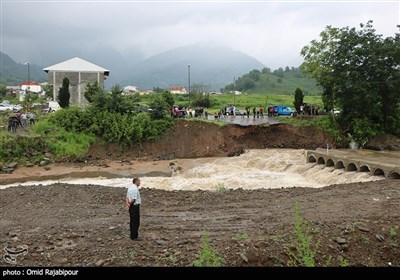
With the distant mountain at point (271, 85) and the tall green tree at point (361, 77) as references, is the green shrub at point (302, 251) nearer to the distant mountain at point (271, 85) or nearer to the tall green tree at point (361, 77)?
the tall green tree at point (361, 77)

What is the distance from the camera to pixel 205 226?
38.8 feet

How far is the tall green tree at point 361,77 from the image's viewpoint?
1262 inches

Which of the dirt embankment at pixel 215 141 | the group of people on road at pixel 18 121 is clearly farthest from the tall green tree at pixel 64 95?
the dirt embankment at pixel 215 141

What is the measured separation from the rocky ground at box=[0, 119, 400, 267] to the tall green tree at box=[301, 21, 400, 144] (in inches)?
660

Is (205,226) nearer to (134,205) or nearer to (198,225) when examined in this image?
(198,225)

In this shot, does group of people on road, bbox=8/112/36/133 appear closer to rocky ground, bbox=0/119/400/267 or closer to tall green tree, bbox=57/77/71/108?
tall green tree, bbox=57/77/71/108

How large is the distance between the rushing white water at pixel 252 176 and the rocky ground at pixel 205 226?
4.35 metres

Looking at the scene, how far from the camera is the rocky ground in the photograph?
8.84 meters

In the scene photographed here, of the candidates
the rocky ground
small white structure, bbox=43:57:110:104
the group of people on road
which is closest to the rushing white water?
the rocky ground

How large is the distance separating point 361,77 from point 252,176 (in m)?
14.6

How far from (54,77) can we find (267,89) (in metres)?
70.4

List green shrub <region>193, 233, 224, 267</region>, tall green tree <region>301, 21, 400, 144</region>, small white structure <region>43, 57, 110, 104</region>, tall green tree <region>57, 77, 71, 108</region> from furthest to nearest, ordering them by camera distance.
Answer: small white structure <region>43, 57, 110, 104</region>
tall green tree <region>57, 77, 71, 108</region>
tall green tree <region>301, 21, 400, 144</region>
green shrub <region>193, 233, 224, 267</region>

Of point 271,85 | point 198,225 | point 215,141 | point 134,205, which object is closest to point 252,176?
point 215,141

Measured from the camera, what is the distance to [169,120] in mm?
37594
